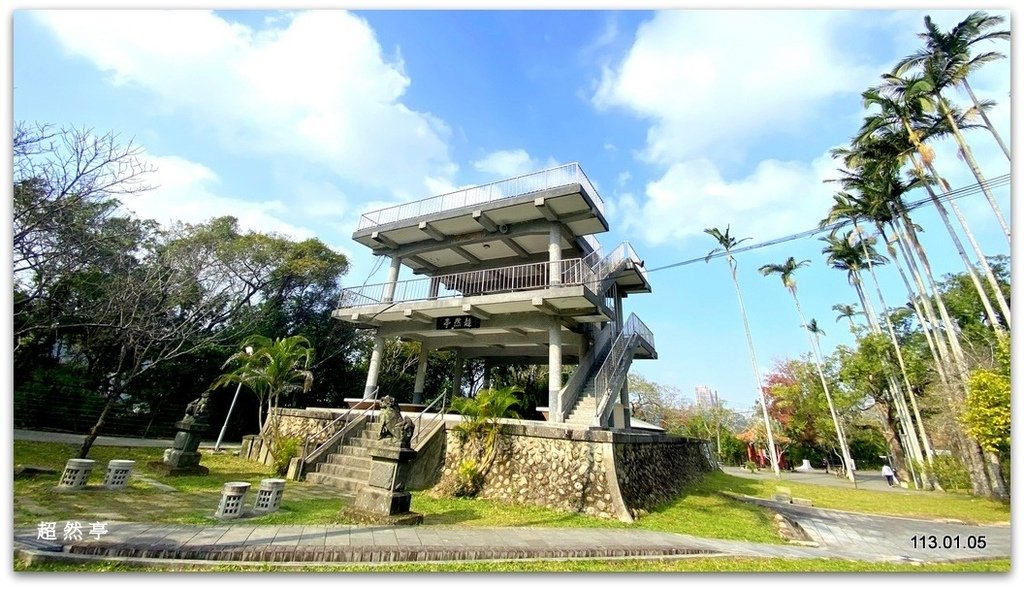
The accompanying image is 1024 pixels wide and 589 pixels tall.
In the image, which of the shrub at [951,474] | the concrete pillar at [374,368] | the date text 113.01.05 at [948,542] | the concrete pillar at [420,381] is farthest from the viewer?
the concrete pillar at [420,381]

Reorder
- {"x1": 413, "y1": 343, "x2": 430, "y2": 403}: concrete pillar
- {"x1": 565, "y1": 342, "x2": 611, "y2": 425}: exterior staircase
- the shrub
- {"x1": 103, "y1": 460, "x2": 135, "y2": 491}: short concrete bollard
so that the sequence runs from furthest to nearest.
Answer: {"x1": 413, "y1": 343, "x2": 430, "y2": 403}: concrete pillar
the shrub
{"x1": 565, "y1": 342, "x2": 611, "y2": 425}: exterior staircase
{"x1": 103, "y1": 460, "x2": 135, "y2": 491}: short concrete bollard

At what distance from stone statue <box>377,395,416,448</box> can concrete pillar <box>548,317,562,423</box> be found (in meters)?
4.77

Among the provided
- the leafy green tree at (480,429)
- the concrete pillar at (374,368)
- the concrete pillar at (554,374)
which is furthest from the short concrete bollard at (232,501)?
the concrete pillar at (374,368)

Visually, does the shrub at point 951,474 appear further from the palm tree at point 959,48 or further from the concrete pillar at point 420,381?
the concrete pillar at point 420,381

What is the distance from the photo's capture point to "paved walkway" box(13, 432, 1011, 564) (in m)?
4.03

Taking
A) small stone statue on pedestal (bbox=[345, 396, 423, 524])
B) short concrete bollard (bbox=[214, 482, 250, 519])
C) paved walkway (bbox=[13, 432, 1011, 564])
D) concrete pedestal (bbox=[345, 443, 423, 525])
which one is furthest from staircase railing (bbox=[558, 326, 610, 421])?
short concrete bollard (bbox=[214, 482, 250, 519])

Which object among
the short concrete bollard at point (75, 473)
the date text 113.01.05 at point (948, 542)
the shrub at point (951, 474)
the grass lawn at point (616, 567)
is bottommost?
the grass lawn at point (616, 567)

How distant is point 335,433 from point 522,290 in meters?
6.59

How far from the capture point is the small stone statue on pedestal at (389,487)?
596 centimetres

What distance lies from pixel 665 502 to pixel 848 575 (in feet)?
18.7

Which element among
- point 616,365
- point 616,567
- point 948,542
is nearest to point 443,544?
point 616,567

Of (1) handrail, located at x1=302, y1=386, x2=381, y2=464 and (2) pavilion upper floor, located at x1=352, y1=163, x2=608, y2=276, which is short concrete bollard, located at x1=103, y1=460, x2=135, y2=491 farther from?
(2) pavilion upper floor, located at x1=352, y1=163, x2=608, y2=276

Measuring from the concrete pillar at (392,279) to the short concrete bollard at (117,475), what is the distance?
26.3 ft

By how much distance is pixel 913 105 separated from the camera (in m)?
13.5
